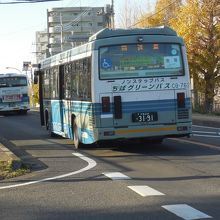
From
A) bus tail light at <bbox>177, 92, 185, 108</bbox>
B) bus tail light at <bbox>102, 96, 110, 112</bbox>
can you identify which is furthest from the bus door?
bus tail light at <bbox>177, 92, 185, 108</bbox>

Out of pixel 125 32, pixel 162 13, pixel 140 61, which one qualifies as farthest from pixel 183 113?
pixel 162 13

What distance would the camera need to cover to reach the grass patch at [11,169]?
11.7 meters

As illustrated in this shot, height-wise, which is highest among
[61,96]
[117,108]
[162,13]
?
[162,13]

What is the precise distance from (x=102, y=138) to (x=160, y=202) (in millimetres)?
6098

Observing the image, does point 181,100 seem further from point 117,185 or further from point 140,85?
point 117,185

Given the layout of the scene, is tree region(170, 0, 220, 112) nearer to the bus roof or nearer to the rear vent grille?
the bus roof

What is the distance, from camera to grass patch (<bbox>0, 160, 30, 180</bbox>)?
11.7 m

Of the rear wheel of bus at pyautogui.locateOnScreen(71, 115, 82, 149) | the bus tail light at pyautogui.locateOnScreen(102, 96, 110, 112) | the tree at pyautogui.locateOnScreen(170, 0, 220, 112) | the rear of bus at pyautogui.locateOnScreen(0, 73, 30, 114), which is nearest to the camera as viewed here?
the bus tail light at pyautogui.locateOnScreen(102, 96, 110, 112)

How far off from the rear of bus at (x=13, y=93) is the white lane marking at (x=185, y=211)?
3865 centimetres

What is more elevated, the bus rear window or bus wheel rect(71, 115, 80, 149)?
the bus rear window

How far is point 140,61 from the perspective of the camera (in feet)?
49.1

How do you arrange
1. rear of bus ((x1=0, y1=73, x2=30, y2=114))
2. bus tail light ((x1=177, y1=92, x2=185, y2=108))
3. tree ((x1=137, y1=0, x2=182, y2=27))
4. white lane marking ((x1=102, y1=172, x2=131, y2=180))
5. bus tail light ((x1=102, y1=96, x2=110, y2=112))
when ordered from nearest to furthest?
white lane marking ((x1=102, y1=172, x2=131, y2=180))
bus tail light ((x1=102, y1=96, x2=110, y2=112))
bus tail light ((x1=177, y1=92, x2=185, y2=108))
tree ((x1=137, y1=0, x2=182, y2=27))
rear of bus ((x1=0, y1=73, x2=30, y2=114))

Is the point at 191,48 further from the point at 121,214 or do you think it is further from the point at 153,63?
the point at 121,214

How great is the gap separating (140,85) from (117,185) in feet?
16.8
